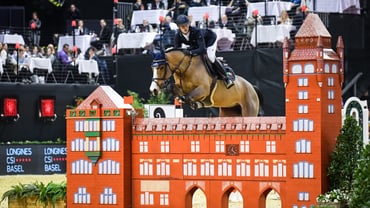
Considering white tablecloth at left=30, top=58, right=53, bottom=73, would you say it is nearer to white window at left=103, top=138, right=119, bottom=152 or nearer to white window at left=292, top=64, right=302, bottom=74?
white window at left=103, top=138, right=119, bottom=152

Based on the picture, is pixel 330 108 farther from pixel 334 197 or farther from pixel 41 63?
pixel 41 63

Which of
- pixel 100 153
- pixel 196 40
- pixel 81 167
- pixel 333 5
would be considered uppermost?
pixel 333 5

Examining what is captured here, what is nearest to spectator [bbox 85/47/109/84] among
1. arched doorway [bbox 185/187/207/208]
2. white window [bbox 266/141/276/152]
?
arched doorway [bbox 185/187/207/208]

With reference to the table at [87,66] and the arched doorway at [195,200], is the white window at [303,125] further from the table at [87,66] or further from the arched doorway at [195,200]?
the table at [87,66]

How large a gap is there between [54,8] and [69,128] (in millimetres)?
21591

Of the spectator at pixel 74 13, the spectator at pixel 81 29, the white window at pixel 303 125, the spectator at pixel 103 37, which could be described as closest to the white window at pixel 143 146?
the white window at pixel 303 125

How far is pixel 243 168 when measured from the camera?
17.3m

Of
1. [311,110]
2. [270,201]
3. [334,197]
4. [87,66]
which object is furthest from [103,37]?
[334,197]

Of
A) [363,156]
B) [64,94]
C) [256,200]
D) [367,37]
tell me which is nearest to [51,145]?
[64,94]

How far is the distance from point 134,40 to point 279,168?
17728mm

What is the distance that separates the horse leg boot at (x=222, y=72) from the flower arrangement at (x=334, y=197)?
614 cm

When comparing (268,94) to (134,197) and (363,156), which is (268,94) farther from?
(363,156)

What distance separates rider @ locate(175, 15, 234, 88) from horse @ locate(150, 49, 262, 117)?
17cm

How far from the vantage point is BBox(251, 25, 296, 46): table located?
3055cm
